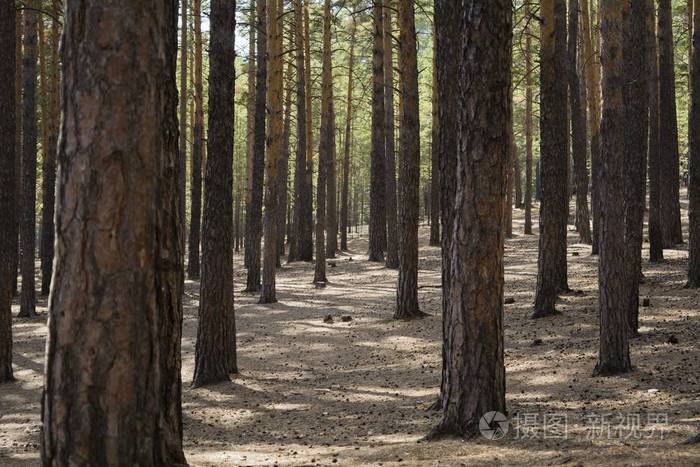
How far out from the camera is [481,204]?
596 cm

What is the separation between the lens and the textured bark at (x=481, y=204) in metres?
5.96

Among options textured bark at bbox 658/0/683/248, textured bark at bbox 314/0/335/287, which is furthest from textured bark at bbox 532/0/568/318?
textured bark at bbox 314/0/335/287

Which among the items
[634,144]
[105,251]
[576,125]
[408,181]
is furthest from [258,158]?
[105,251]

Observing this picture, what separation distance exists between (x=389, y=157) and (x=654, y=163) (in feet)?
29.2

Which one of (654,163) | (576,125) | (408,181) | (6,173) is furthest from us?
(576,125)

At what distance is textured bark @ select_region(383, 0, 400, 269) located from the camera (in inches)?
911

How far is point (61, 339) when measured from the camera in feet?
12.0

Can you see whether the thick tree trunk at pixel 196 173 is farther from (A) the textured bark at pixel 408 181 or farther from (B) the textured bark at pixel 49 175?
(A) the textured bark at pixel 408 181

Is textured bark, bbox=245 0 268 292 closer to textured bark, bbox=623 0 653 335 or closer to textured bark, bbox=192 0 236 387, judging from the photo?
textured bark, bbox=192 0 236 387

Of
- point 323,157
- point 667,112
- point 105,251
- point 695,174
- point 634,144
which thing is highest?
point 667,112

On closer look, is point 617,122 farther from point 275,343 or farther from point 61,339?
point 275,343

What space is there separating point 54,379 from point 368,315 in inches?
474

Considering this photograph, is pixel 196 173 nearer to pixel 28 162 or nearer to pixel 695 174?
pixel 28 162

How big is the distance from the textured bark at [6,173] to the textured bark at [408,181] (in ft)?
21.9
